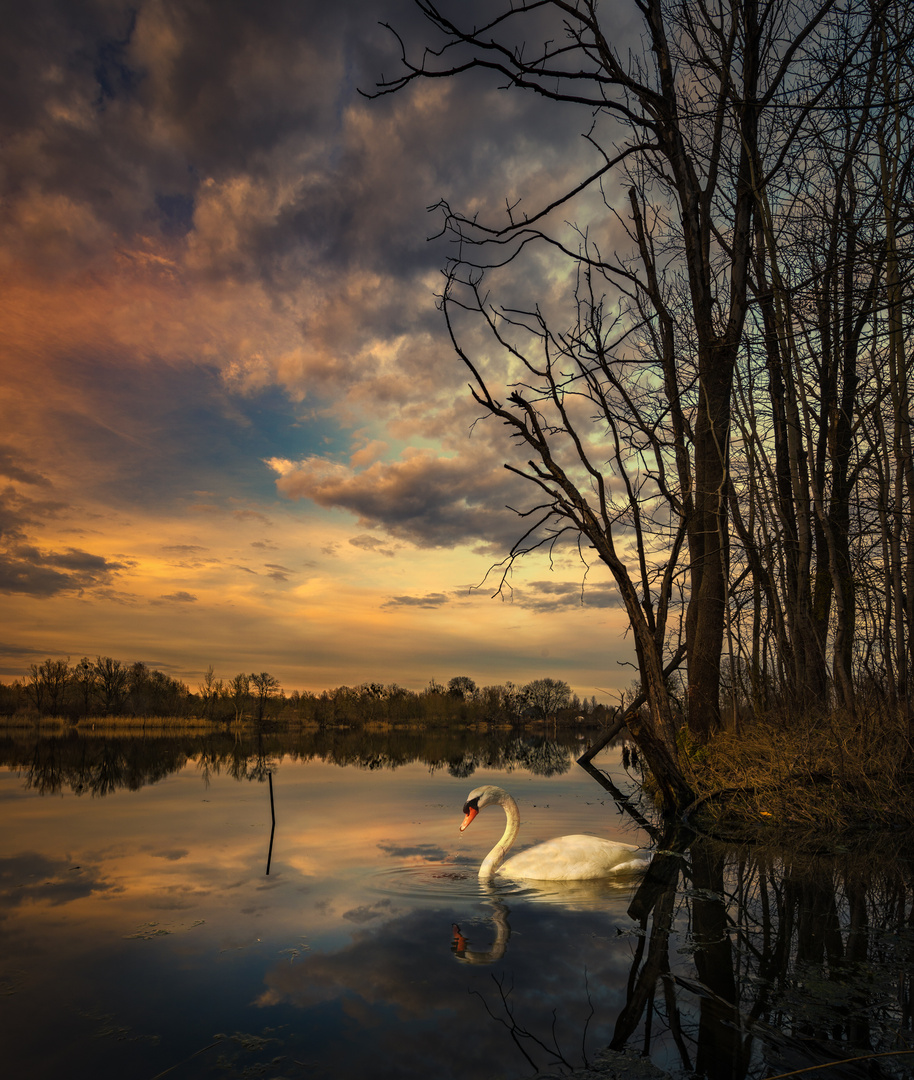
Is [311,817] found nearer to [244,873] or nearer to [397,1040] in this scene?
[244,873]

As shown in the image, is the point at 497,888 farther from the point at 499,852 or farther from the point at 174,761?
the point at 174,761

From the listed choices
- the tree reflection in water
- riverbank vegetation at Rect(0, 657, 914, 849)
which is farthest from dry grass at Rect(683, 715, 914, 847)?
the tree reflection in water

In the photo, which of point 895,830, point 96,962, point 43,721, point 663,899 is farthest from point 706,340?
point 43,721

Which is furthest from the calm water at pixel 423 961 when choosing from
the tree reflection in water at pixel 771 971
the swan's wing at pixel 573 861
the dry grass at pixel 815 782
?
the dry grass at pixel 815 782

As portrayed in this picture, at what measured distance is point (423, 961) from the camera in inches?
170

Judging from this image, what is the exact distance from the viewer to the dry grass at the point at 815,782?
7.79m

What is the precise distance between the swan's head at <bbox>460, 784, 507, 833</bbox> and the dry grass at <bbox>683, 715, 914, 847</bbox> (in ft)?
11.1

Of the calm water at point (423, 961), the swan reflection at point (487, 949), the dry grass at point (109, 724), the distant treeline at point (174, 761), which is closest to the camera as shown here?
the calm water at point (423, 961)

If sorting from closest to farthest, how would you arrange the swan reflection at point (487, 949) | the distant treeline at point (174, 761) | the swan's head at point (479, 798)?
1. the swan reflection at point (487, 949)
2. the swan's head at point (479, 798)
3. the distant treeline at point (174, 761)

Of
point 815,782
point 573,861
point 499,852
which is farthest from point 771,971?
point 815,782

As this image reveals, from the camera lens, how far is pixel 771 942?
4.42 meters

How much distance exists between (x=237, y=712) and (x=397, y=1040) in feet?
218

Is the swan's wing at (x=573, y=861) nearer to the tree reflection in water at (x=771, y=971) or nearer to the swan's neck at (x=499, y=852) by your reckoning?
the swan's neck at (x=499, y=852)

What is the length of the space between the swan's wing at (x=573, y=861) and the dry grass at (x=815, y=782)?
8.79ft
